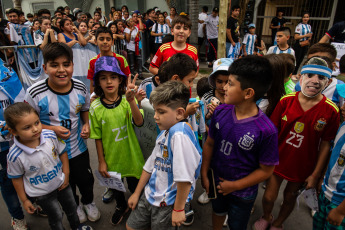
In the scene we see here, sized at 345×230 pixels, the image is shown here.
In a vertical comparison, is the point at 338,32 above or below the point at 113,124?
above

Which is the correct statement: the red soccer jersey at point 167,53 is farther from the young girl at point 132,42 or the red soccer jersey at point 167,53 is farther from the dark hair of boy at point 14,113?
the young girl at point 132,42

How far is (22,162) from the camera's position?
1.84 meters

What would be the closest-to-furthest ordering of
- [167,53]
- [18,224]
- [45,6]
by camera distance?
[18,224]
[167,53]
[45,6]

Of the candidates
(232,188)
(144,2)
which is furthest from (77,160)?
(144,2)

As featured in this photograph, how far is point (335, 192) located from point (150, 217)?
1395 millimetres

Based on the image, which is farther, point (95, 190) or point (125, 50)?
point (125, 50)

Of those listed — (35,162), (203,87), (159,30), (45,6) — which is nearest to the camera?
(35,162)

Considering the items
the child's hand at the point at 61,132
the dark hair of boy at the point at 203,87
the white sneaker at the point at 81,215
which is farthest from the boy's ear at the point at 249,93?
the white sneaker at the point at 81,215

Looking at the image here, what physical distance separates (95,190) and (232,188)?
201cm

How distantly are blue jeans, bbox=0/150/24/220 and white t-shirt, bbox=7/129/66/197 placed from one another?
1.55ft

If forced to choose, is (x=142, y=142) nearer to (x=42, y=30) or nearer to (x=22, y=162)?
(x=22, y=162)

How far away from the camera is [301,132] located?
6.56 feet

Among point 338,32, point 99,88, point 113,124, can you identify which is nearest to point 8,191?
point 113,124

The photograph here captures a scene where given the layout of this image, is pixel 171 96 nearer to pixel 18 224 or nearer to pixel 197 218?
pixel 197 218
